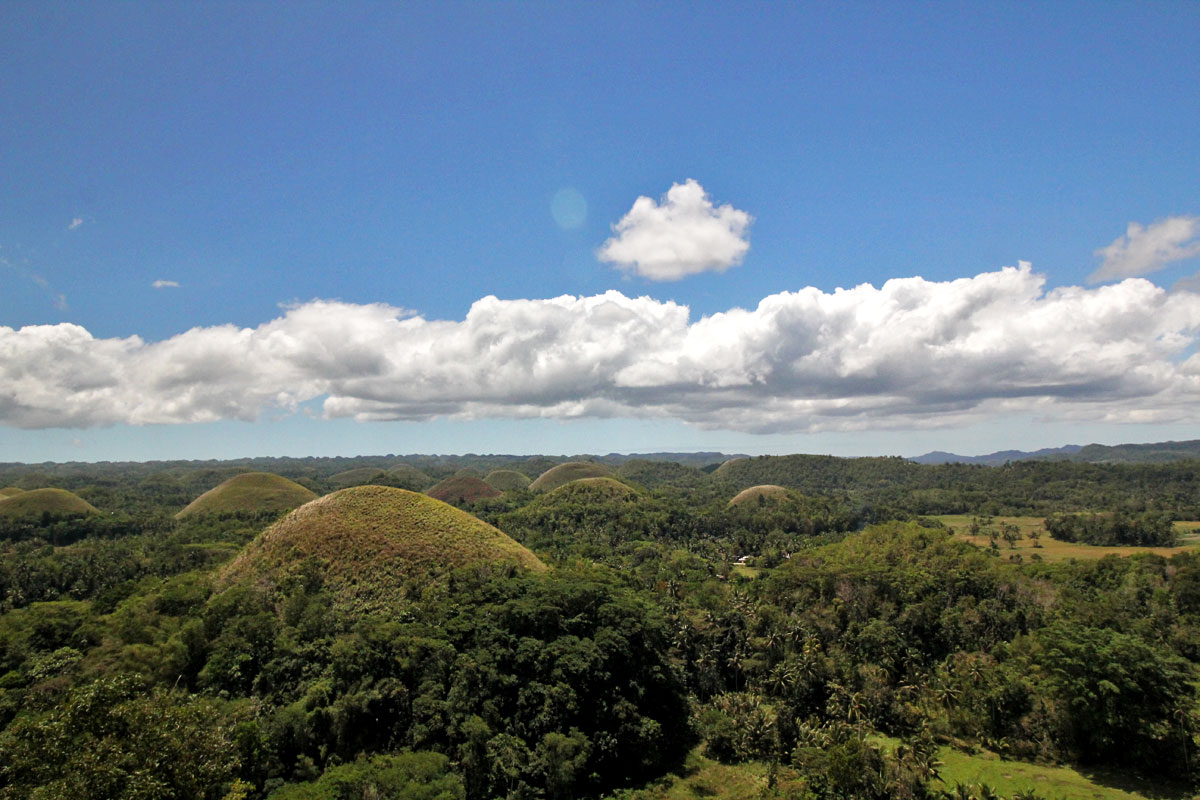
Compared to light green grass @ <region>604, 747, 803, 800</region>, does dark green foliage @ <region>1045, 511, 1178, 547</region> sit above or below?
above

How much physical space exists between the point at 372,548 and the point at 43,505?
354ft

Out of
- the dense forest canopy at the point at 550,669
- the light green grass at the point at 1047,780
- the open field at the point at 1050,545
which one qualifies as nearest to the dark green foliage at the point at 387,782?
the dense forest canopy at the point at 550,669

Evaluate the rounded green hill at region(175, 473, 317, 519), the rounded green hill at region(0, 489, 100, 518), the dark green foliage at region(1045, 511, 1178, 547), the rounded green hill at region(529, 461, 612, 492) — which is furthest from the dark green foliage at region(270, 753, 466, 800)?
the rounded green hill at region(529, 461, 612, 492)

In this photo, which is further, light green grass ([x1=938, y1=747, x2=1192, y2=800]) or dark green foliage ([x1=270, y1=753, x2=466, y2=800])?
light green grass ([x1=938, y1=747, x2=1192, y2=800])

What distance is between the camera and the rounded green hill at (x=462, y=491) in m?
156

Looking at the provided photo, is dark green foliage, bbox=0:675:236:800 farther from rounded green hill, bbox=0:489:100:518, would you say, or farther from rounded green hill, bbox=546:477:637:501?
rounded green hill, bbox=0:489:100:518

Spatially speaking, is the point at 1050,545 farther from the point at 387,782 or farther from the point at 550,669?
the point at 387,782

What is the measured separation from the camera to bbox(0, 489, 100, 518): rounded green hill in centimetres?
10862

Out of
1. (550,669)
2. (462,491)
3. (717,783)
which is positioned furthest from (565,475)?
(717,783)

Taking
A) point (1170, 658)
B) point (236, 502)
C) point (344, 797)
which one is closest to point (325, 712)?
point (344, 797)

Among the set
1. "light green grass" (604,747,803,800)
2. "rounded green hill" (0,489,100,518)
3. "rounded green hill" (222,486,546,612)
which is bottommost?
"light green grass" (604,747,803,800)

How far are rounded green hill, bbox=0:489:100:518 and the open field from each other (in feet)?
536

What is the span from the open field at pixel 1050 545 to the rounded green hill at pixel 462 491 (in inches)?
4311

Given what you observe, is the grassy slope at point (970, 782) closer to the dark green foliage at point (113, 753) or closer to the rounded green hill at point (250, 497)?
the dark green foliage at point (113, 753)
